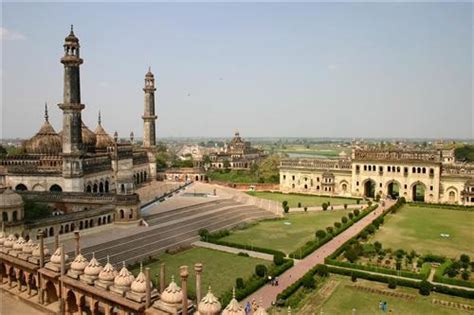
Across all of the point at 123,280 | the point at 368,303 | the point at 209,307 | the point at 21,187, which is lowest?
the point at 368,303

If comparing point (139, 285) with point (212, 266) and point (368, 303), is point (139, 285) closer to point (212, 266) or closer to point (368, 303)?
point (368, 303)

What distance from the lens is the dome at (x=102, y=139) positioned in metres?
51.7

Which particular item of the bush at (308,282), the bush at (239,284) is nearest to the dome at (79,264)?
the bush at (239,284)

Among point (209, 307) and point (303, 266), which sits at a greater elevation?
point (209, 307)

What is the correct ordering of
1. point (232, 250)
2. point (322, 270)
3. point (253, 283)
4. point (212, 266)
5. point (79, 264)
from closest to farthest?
point (79, 264) < point (253, 283) < point (322, 270) < point (212, 266) < point (232, 250)

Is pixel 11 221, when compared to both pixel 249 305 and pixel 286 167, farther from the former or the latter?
pixel 286 167

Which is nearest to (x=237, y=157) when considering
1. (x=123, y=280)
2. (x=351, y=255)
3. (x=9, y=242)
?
(x=351, y=255)

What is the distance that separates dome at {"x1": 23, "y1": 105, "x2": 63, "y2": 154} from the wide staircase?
17672mm

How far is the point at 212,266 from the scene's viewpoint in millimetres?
24562

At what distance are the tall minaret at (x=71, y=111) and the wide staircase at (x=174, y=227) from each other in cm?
1023

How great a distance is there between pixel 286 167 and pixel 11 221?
132 feet

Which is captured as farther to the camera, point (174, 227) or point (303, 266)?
point (174, 227)

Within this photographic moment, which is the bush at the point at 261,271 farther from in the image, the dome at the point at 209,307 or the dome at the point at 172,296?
the dome at the point at 209,307

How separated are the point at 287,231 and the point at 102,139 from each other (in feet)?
92.8
